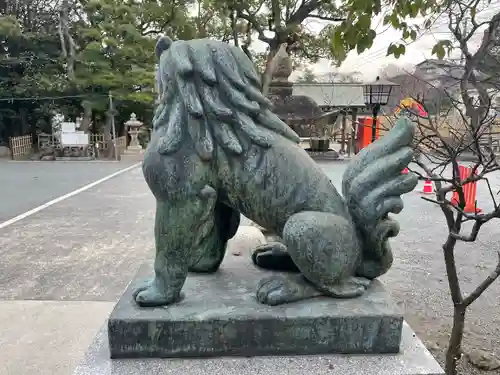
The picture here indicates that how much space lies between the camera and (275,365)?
1.33m

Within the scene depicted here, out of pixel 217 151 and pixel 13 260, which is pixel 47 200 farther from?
pixel 217 151

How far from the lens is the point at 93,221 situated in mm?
6398

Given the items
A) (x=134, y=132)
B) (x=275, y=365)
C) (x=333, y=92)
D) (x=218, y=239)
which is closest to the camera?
(x=275, y=365)

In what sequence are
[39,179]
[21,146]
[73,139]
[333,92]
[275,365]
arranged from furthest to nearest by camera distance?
[333,92], [21,146], [73,139], [39,179], [275,365]

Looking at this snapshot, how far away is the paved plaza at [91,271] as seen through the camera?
97.1 inches

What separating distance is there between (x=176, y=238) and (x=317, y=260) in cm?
44

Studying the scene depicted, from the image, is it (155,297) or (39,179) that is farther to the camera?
(39,179)

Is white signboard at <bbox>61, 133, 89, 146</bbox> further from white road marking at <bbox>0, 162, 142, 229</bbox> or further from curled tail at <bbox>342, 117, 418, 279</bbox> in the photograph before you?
curled tail at <bbox>342, 117, 418, 279</bbox>

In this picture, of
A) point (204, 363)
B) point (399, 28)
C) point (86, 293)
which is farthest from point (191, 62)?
point (86, 293)

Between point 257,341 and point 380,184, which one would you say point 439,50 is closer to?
point 380,184

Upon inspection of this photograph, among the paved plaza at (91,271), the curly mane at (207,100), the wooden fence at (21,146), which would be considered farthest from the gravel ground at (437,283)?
the wooden fence at (21,146)

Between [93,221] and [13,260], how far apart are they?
171 centimetres

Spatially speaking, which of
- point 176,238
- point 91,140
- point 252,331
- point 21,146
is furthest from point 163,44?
point 21,146

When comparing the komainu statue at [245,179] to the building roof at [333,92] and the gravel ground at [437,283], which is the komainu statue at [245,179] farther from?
the building roof at [333,92]
